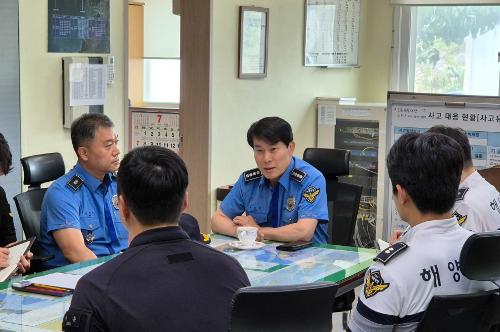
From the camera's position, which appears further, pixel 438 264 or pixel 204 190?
pixel 204 190

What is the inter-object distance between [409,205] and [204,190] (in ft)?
12.0

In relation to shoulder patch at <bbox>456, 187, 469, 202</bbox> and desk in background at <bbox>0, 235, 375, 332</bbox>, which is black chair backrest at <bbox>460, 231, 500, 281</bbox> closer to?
desk in background at <bbox>0, 235, 375, 332</bbox>

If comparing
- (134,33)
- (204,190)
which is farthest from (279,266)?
(134,33)

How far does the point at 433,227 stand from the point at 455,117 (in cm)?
331

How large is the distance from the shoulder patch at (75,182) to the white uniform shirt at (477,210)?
1634mm

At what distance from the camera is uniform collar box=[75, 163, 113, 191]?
12.6 feet

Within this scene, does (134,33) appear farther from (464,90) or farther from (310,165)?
(310,165)

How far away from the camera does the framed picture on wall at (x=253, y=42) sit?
5961 millimetres

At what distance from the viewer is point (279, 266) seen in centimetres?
344

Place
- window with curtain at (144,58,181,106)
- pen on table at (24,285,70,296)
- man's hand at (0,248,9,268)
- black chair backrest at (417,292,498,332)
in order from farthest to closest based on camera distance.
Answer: window with curtain at (144,58,181,106) → man's hand at (0,248,9,268) → pen on table at (24,285,70,296) → black chair backrest at (417,292,498,332)

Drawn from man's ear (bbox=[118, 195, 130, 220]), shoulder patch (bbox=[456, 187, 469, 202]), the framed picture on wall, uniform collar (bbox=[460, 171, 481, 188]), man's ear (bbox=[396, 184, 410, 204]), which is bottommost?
shoulder patch (bbox=[456, 187, 469, 202])

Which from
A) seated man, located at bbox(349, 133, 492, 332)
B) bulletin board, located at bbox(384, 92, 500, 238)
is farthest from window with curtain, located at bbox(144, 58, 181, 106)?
seated man, located at bbox(349, 133, 492, 332)

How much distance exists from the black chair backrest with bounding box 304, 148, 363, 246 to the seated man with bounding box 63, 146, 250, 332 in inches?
91.4

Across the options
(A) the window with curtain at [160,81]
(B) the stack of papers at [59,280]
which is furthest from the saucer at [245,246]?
(A) the window with curtain at [160,81]
